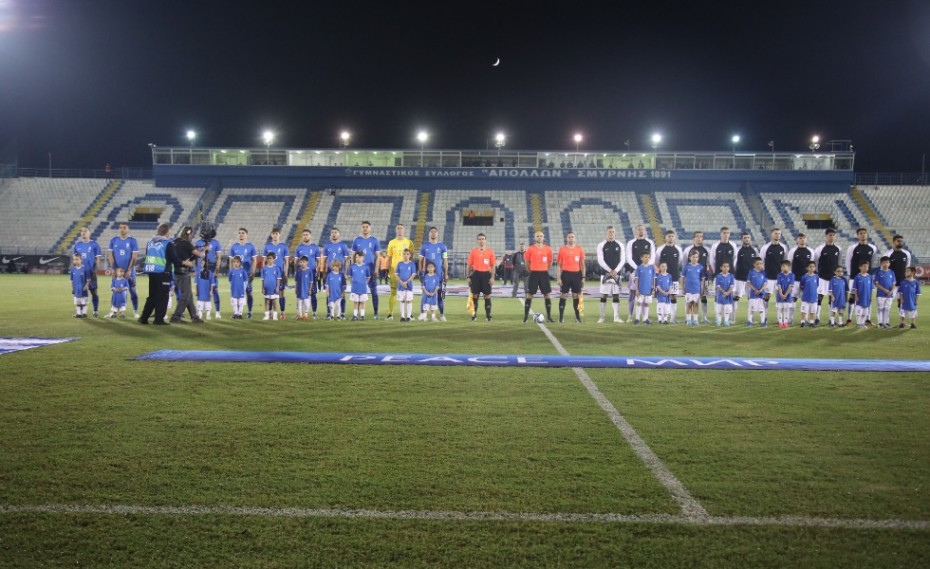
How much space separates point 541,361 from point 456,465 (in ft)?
14.1

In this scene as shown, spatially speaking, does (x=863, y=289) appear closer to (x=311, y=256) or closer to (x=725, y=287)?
(x=725, y=287)

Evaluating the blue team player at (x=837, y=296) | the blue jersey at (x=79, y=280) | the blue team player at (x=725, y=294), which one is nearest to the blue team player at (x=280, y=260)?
the blue jersey at (x=79, y=280)

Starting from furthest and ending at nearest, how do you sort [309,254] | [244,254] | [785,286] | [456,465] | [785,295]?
[244,254], [309,254], [785,286], [785,295], [456,465]

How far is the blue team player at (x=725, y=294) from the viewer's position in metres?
13.1

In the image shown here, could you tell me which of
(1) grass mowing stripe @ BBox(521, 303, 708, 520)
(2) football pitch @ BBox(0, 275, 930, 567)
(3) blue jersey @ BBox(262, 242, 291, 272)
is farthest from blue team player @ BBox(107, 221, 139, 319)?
(1) grass mowing stripe @ BBox(521, 303, 708, 520)

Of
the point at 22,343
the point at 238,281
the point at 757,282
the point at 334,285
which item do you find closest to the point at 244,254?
the point at 238,281

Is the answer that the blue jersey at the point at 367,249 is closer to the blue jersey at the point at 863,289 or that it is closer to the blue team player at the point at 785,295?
the blue team player at the point at 785,295

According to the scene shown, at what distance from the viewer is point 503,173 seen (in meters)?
42.9

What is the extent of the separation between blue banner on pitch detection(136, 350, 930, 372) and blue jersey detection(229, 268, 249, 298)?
4.98 meters

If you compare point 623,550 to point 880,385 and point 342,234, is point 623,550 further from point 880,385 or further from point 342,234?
point 342,234

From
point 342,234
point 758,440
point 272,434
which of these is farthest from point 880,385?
point 342,234

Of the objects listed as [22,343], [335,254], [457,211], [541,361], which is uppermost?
[457,211]

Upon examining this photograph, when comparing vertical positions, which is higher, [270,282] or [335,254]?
[335,254]

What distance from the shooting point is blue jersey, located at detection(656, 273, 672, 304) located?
13.0 m
